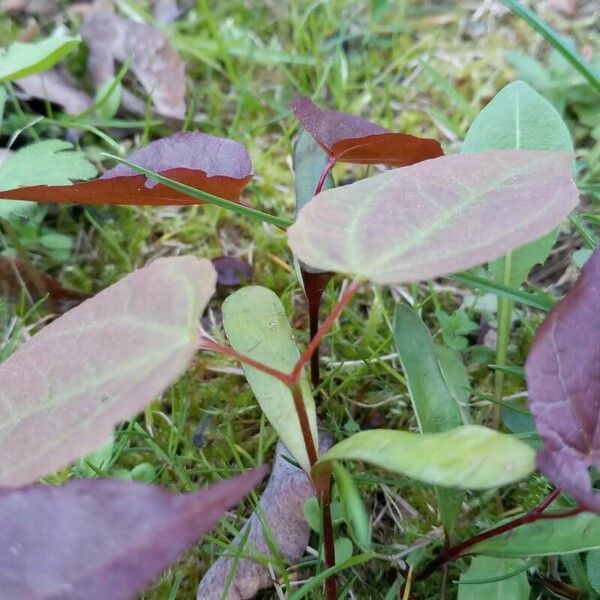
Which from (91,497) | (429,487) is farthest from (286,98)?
(91,497)

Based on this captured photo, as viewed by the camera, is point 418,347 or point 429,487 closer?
point 418,347

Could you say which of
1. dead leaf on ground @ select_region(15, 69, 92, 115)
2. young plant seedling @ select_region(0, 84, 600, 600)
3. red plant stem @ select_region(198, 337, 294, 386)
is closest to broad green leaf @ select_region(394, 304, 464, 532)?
young plant seedling @ select_region(0, 84, 600, 600)

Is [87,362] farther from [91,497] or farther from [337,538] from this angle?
[337,538]

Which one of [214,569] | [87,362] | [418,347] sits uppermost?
[87,362]

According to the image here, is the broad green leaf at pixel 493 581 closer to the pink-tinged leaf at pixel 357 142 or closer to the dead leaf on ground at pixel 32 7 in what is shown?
the pink-tinged leaf at pixel 357 142

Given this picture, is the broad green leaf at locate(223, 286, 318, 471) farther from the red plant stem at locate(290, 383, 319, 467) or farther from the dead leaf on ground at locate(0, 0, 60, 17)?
the dead leaf on ground at locate(0, 0, 60, 17)

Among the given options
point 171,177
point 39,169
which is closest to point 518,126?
point 171,177

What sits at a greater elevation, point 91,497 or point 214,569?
point 91,497
